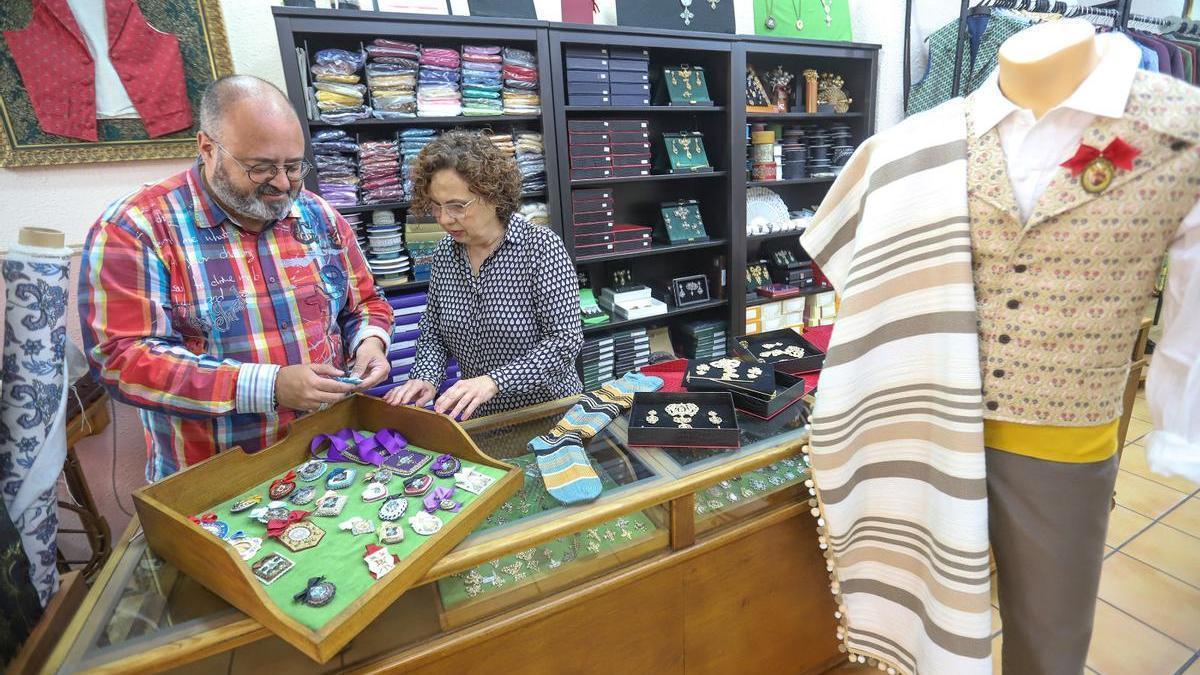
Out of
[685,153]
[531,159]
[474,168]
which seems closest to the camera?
[474,168]

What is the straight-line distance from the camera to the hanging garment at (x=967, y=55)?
3.36 m

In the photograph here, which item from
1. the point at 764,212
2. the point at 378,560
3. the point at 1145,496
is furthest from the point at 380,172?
the point at 1145,496

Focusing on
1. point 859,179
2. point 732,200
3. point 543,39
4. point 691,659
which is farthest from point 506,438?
point 732,200

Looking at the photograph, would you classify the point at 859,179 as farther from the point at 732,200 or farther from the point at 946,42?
the point at 946,42

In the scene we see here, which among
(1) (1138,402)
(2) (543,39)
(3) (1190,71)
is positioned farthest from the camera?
(1) (1138,402)

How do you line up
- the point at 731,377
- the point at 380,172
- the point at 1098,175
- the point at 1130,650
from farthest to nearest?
the point at 380,172 < the point at 1130,650 < the point at 731,377 < the point at 1098,175

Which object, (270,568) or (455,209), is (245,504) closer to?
(270,568)

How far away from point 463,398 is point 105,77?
230cm

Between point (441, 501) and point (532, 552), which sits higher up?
point (441, 501)

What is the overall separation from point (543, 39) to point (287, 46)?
113 centimetres

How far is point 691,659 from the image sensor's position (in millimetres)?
1263

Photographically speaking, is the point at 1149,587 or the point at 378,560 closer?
the point at 378,560

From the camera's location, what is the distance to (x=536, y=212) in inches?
120

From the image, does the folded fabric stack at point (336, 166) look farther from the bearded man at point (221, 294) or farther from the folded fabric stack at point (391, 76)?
the bearded man at point (221, 294)
